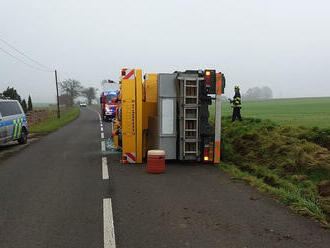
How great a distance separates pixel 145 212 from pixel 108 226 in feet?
2.33

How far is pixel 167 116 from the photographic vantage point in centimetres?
804

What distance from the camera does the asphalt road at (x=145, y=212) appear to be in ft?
12.0

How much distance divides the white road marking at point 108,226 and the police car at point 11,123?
26.3 ft

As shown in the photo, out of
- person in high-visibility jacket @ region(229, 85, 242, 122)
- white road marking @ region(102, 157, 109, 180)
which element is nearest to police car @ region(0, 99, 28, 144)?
white road marking @ region(102, 157, 109, 180)

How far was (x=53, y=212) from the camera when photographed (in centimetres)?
464

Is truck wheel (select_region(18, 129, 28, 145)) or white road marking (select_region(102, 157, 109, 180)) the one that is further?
truck wheel (select_region(18, 129, 28, 145))

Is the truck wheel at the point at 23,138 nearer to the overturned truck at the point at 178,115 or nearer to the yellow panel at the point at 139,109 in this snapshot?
the overturned truck at the point at 178,115

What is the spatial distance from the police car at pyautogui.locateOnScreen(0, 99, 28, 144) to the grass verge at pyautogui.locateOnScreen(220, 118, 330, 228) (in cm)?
819

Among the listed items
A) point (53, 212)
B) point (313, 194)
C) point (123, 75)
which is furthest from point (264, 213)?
point (123, 75)

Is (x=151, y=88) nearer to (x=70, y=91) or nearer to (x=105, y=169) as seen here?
(x=105, y=169)

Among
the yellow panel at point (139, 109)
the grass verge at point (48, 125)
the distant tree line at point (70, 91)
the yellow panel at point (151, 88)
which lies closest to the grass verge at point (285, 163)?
the yellow panel at point (139, 109)

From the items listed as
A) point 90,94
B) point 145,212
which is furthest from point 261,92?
point 145,212

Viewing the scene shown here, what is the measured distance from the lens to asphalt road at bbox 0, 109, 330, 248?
3660 millimetres

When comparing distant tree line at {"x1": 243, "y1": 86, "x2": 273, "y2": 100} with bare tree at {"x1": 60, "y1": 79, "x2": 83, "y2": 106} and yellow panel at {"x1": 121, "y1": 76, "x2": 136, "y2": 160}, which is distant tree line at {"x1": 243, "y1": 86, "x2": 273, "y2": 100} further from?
yellow panel at {"x1": 121, "y1": 76, "x2": 136, "y2": 160}
